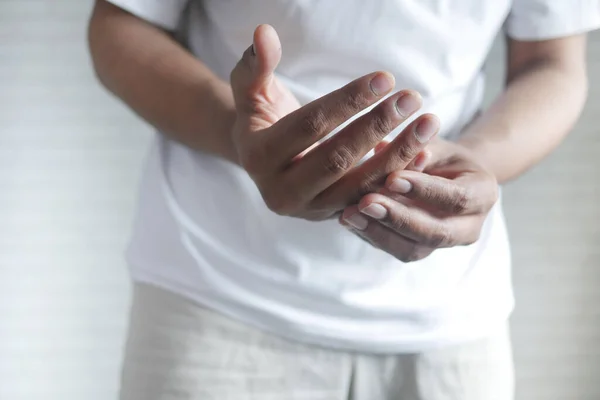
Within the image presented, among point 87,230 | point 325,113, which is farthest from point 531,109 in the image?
point 87,230

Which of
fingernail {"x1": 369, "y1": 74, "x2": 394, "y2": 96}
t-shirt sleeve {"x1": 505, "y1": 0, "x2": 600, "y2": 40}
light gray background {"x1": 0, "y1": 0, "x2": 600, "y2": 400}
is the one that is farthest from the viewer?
light gray background {"x1": 0, "y1": 0, "x2": 600, "y2": 400}

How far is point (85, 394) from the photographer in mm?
883

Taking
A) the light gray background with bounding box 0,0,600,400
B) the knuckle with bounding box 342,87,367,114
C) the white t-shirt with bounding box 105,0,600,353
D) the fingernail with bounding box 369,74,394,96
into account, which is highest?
the fingernail with bounding box 369,74,394,96

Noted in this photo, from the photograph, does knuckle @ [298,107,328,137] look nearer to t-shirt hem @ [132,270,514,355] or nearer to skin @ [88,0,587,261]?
skin @ [88,0,587,261]

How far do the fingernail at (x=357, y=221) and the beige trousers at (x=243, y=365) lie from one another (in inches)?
5.0

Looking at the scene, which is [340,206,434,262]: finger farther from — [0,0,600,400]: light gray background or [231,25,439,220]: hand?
[0,0,600,400]: light gray background

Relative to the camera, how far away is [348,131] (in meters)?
0.33

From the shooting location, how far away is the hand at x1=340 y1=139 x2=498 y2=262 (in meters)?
0.36

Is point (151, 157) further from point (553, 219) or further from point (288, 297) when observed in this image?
point (553, 219)

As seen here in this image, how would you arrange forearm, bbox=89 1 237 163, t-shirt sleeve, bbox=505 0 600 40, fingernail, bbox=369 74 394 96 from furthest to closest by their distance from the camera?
t-shirt sleeve, bbox=505 0 600 40 → forearm, bbox=89 1 237 163 → fingernail, bbox=369 74 394 96

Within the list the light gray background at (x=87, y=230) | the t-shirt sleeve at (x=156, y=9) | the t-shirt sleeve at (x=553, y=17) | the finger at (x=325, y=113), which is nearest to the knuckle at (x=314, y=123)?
the finger at (x=325, y=113)

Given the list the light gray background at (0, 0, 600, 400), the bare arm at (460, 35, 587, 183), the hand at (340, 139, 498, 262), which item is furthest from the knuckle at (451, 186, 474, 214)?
the light gray background at (0, 0, 600, 400)

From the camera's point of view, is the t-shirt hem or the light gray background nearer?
the t-shirt hem

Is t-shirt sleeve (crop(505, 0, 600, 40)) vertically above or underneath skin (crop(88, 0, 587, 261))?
above
